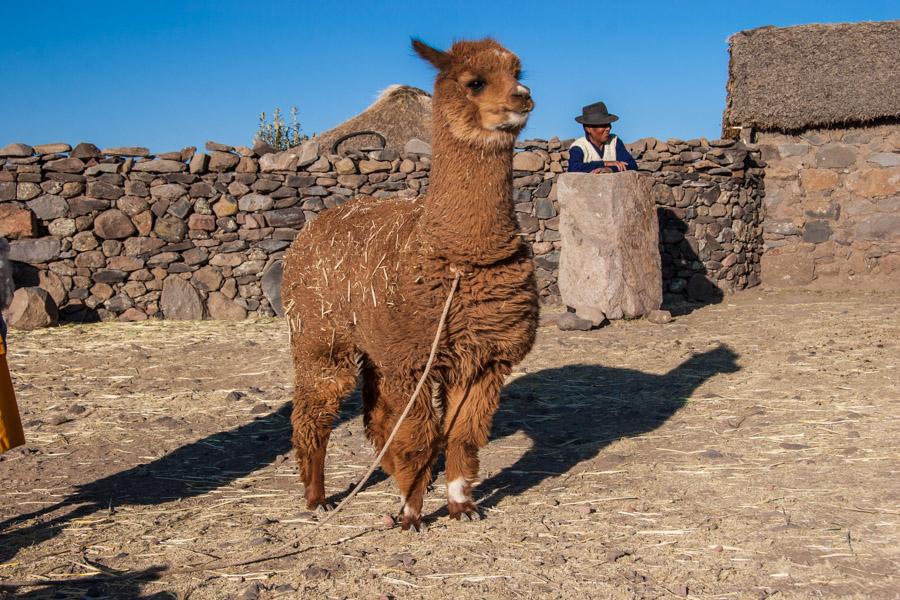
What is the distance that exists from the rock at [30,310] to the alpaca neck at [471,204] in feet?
26.0

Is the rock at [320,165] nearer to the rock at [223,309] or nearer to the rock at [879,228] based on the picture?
the rock at [223,309]

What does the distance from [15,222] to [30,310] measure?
1324 mm

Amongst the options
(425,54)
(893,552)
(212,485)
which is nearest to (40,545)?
(212,485)

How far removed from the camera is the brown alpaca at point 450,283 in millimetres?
3447

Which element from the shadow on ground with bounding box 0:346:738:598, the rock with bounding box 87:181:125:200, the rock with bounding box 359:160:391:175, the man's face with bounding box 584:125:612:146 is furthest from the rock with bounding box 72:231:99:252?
the man's face with bounding box 584:125:612:146

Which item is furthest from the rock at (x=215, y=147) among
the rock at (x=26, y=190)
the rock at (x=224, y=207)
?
the rock at (x=26, y=190)

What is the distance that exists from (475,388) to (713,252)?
865 centimetres

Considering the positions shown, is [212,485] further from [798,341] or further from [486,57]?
[798,341]

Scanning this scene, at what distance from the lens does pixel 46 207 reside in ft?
34.3

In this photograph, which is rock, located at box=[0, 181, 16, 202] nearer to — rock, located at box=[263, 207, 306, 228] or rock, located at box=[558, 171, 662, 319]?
rock, located at box=[263, 207, 306, 228]

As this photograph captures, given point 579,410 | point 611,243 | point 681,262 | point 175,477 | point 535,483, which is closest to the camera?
point 535,483

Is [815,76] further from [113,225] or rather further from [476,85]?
[113,225]

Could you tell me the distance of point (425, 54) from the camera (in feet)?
11.5

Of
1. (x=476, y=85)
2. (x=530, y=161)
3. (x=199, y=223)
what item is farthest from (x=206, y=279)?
(x=476, y=85)
